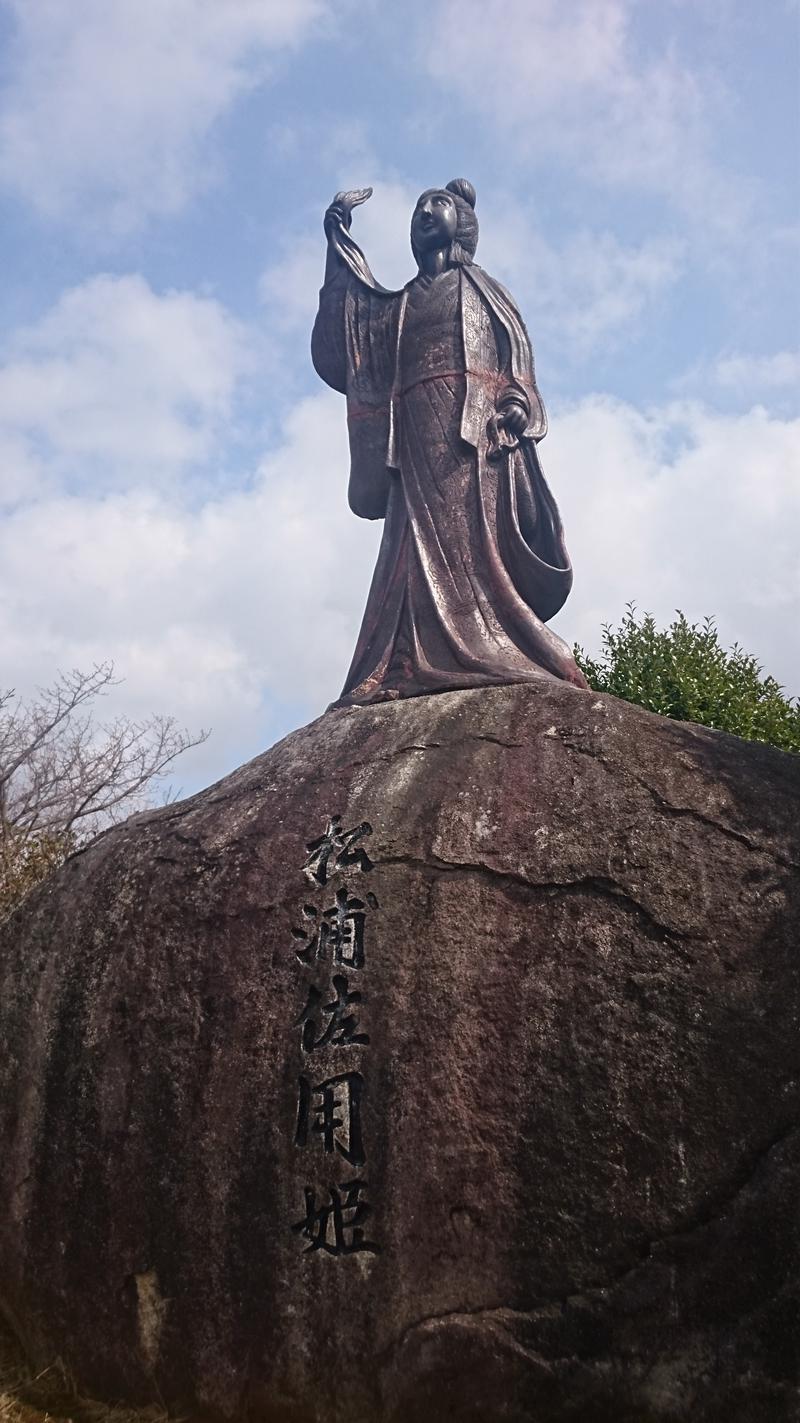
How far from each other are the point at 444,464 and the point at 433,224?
5.03 ft

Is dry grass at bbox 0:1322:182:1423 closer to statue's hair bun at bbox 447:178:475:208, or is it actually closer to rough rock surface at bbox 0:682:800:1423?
rough rock surface at bbox 0:682:800:1423

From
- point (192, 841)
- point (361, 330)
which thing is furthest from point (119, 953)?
point (361, 330)

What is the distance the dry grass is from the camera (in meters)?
3.68

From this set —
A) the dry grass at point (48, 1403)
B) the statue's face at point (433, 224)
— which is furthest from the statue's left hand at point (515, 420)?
the dry grass at point (48, 1403)

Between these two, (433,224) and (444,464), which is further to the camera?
(433,224)

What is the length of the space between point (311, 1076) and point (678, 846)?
1.34 meters

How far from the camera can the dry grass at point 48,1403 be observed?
368 cm

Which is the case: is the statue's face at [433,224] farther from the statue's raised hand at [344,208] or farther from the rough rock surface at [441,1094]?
the rough rock surface at [441,1094]

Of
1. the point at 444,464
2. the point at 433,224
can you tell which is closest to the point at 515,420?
the point at 444,464

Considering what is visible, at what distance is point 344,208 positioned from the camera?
6.86 metres

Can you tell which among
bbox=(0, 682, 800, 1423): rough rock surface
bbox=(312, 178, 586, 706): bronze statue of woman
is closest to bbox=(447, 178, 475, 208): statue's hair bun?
bbox=(312, 178, 586, 706): bronze statue of woman

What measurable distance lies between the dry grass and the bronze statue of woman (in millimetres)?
2926

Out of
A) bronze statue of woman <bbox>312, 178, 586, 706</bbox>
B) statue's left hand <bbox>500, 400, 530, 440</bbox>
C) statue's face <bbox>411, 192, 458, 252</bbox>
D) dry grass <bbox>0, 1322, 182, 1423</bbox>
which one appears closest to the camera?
dry grass <bbox>0, 1322, 182, 1423</bbox>

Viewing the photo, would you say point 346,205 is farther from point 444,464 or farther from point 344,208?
point 444,464
